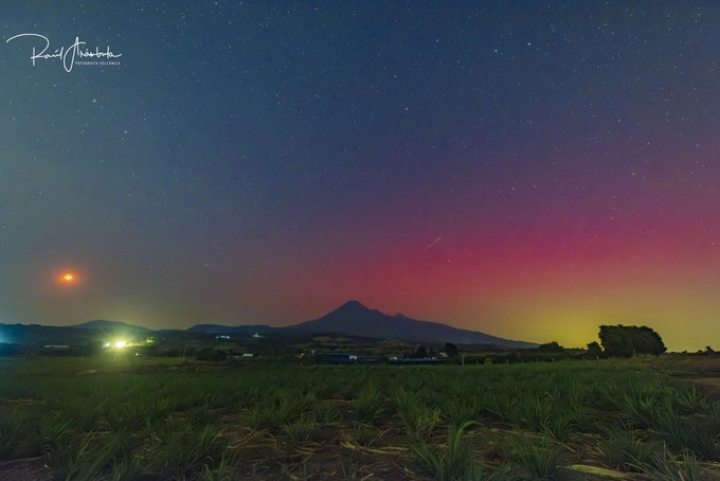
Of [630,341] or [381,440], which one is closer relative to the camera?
[381,440]

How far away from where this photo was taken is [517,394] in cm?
777

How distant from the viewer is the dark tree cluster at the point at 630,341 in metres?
36.2

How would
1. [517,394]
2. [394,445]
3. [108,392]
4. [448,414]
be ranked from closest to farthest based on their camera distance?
[394,445]
[448,414]
[517,394]
[108,392]

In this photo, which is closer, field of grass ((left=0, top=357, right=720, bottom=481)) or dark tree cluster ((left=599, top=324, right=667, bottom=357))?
field of grass ((left=0, top=357, right=720, bottom=481))

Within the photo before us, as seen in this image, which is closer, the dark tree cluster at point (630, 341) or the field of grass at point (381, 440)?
the field of grass at point (381, 440)

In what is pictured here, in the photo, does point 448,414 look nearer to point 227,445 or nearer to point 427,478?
point 427,478

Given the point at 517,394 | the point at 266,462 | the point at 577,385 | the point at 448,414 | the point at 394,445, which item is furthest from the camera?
the point at 577,385

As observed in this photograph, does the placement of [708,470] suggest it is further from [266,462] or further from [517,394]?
[266,462]

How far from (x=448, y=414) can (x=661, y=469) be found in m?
2.83

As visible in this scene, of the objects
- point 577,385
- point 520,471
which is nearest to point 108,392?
point 520,471

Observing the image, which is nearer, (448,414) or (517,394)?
(448,414)

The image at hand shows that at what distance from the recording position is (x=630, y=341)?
37.9m

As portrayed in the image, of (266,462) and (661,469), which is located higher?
(661,469)

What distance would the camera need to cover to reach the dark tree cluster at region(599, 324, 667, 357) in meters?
36.2
